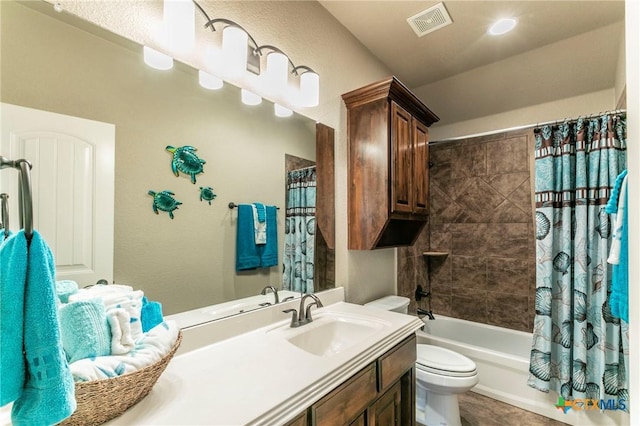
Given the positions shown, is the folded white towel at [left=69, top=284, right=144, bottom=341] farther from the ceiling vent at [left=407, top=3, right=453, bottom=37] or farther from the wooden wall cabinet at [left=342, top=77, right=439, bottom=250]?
the ceiling vent at [left=407, top=3, right=453, bottom=37]

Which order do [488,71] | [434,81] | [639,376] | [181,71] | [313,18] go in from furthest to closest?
[434,81] → [488,71] → [313,18] → [181,71] → [639,376]

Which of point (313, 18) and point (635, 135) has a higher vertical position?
point (313, 18)

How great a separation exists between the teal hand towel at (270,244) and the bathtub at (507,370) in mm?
1875

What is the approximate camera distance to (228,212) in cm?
135

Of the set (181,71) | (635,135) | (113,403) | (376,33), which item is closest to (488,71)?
(376,33)

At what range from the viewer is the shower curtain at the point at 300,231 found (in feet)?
5.42

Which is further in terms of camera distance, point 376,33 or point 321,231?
point 376,33

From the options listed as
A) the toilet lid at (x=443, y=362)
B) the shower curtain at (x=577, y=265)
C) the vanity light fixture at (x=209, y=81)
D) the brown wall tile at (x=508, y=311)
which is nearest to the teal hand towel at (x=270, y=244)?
the vanity light fixture at (x=209, y=81)

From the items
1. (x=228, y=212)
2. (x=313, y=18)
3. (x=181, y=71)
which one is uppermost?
(x=313, y=18)

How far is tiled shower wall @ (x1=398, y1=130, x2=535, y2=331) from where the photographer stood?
2.85 meters

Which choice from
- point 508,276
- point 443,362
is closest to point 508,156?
point 508,276

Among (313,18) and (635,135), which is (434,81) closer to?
(313,18)

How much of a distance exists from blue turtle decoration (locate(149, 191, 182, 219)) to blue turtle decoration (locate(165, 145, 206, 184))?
9 cm

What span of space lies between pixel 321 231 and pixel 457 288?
6.94 feet
